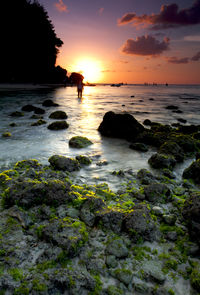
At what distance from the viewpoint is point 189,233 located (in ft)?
9.66

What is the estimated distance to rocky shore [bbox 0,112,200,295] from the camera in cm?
221

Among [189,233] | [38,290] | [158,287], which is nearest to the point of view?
[38,290]

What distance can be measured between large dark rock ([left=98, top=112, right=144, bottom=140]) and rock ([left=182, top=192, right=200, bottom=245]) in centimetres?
571

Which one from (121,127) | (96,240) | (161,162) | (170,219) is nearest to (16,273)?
(96,240)

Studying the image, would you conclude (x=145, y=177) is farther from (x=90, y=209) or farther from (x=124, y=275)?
(x=124, y=275)

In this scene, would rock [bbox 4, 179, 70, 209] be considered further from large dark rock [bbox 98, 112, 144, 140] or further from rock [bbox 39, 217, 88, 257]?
large dark rock [bbox 98, 112, 144, 140]

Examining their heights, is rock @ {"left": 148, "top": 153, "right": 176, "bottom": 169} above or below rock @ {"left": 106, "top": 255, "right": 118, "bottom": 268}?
above

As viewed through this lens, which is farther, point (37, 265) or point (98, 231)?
point (98, 231)

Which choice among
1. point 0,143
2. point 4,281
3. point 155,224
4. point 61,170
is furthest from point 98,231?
point 0,143

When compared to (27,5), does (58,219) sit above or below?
below

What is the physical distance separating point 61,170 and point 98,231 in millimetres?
2356

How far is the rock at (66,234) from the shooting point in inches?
99.4

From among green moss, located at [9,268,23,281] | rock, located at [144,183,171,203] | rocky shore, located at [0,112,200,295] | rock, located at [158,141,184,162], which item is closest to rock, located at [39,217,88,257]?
rocky shore, located at [0,112,200,295]

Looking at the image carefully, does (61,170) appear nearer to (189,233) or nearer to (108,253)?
(108,253)
